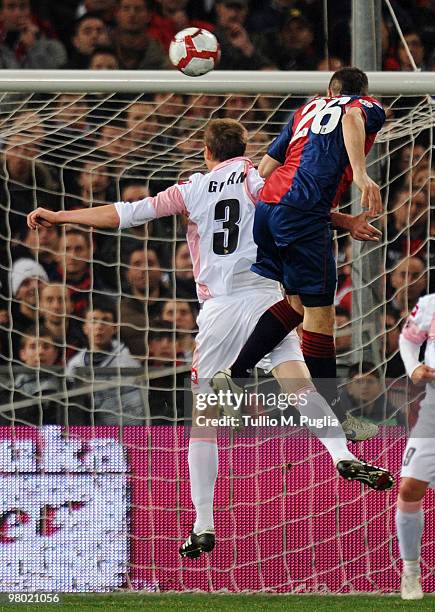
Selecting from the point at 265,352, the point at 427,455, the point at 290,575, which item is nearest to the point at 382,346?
the point at 427,455

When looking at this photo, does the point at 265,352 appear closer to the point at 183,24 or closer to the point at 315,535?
the point at 315,535

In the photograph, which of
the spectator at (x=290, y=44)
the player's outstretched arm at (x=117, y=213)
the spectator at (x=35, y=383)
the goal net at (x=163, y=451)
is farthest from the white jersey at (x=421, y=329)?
the spectator at (x=290, y=44)

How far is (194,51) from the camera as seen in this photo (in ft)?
22.4

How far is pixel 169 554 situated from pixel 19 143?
2.59m

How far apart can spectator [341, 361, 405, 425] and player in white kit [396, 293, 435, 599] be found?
34 cm

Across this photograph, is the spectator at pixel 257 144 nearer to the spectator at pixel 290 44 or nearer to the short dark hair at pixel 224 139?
the short dark hair at pixel 224 139

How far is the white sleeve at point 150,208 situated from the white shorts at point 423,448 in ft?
6.32

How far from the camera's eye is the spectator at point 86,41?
10242 mm

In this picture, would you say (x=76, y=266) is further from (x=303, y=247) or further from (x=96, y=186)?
(x=303, y=247)

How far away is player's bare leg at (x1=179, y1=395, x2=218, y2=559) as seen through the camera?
6766 millimetres

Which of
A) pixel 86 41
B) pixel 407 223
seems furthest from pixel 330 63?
pixel 407 223

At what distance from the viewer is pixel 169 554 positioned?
318 inches

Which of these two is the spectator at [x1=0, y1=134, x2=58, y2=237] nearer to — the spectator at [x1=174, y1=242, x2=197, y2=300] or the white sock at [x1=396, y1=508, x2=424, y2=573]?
the spectator at [x1=174, y1=242, x2=197, y2=300]

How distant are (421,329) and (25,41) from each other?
4.24 meters
